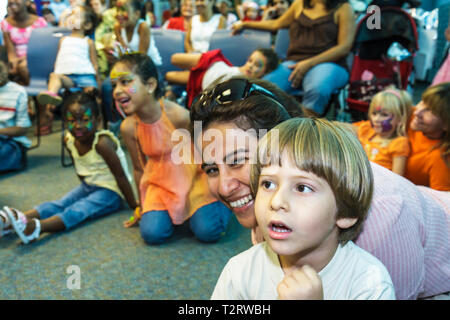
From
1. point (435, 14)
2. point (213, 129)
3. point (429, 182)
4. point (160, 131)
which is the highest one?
point (435, 14)

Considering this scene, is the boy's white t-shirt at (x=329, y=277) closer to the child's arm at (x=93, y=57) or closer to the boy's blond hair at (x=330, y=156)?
the boy's blond hair at (x=330, y=156)

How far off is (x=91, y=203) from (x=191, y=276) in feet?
3.18

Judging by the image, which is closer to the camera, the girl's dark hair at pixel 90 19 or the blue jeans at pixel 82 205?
the blue jeans at pixel 82 205

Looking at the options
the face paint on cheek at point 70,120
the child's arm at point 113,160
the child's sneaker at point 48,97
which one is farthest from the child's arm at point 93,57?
the child's arm at point 113,160

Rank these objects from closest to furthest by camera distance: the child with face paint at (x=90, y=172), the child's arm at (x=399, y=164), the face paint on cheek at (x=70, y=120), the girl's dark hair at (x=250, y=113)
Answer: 1. the girl's dark hair at (x=250, y=113)
2. the child's arm at (x=399, y=164)
3. the child with face paint at (x=90, y=172)
4. the face paint on cheek at (x=70, y=120)

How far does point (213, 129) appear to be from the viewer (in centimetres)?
104

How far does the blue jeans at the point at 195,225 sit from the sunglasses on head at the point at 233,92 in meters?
1.16

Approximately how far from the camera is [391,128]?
2.41 m

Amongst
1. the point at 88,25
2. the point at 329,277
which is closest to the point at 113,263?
the point at 329,277

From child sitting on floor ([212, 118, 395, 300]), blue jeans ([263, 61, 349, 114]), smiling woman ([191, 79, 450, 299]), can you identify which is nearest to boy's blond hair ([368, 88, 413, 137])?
blue jeans ([263, 61, 349, 114])

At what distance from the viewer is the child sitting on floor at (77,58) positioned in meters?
3.74

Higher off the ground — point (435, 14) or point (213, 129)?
point (435, 14)
